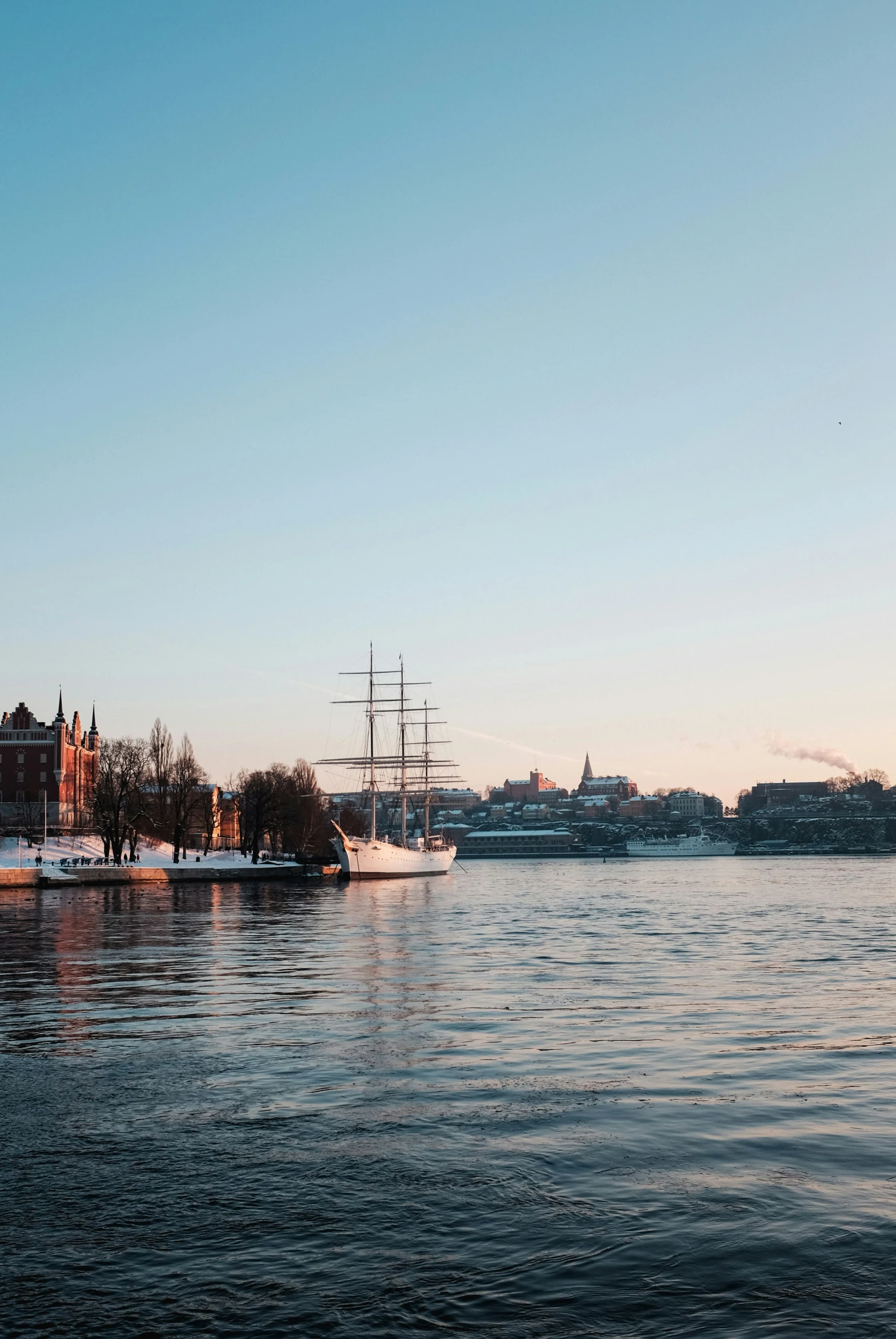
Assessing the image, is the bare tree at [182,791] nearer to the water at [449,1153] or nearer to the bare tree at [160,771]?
the bare tree at [160,771]

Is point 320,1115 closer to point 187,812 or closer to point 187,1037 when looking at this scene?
point 187,1037

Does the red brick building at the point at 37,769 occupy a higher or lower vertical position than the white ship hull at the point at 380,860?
higher

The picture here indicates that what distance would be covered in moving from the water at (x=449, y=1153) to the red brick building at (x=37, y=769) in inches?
5357

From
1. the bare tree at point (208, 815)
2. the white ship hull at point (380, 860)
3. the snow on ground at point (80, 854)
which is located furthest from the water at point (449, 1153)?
the bare tree at point (208, 815)

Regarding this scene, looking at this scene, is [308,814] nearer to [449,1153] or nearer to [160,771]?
[160,771]

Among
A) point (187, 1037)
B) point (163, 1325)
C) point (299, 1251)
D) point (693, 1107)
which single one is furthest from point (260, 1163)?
point (187, 1037)

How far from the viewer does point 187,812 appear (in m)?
121

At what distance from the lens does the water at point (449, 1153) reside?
8742mm

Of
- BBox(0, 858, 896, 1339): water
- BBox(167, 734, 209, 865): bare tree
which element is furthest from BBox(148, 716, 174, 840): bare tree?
BBox(0, 858, 896, 1339): water

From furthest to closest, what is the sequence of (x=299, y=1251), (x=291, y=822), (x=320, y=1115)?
(x=291, y=822)
(x=320, y=1115)
(x=299, y=1251)

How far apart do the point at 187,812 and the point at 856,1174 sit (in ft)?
372

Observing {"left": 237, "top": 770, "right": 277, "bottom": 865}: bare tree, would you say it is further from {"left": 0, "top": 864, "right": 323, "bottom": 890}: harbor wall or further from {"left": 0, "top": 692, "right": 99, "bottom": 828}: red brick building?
{"left": 0, "top": 692, "right": 99, "bottom": 828}: red brick building

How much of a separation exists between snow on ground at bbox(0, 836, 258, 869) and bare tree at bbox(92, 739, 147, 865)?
13.9 feet

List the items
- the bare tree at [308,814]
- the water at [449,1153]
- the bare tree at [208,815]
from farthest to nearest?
the bare tree at [308,814] → the bare tree at [208,815] → the water at [449,1153]
